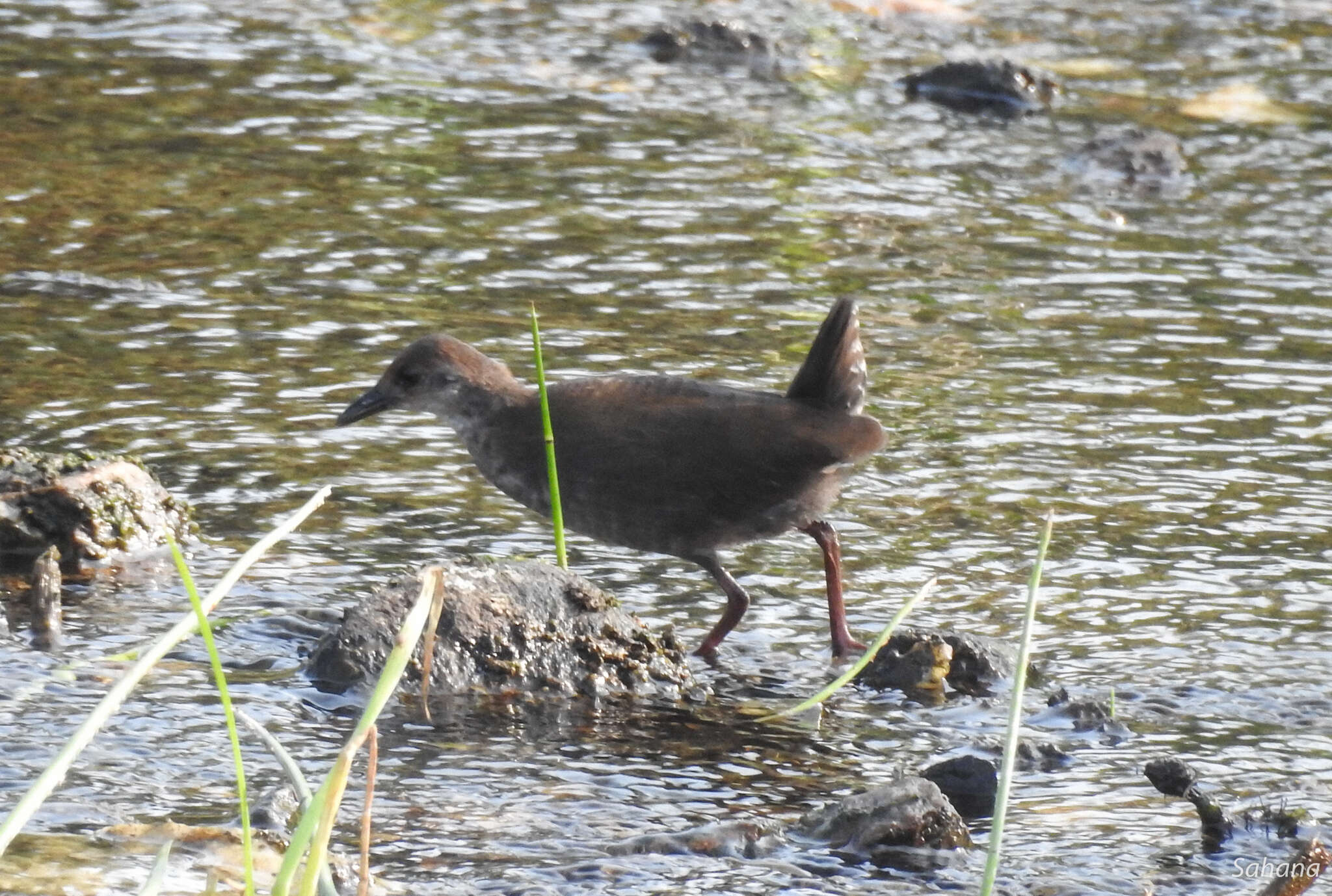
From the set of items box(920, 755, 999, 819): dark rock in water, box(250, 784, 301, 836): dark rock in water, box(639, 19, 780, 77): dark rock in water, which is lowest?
box(920, 755, 999, 819): dark rock in water

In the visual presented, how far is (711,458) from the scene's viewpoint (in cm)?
587

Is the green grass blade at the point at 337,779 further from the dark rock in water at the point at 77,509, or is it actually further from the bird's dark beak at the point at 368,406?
the bird's dark beak at the point at 368,406

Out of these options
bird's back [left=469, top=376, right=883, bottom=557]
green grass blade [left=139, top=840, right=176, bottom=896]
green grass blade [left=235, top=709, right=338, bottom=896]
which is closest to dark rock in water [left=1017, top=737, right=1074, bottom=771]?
bird's back [left=469, top=376, right=883, bottom=557]

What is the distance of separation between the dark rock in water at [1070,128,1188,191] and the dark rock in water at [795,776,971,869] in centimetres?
695

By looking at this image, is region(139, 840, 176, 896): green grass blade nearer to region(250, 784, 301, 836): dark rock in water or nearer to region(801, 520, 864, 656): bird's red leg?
region(250, 784, 301, 836): dark rock in water

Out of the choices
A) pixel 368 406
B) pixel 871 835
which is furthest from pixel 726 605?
pixel 871 835

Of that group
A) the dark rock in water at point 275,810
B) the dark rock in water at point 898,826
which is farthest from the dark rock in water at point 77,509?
the dark rock in water at point 898,826

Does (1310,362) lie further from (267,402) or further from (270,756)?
(270,756)

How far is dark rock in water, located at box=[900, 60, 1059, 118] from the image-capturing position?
12156 millimetres

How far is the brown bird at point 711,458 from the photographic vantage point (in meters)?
5.83

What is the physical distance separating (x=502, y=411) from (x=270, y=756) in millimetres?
1743

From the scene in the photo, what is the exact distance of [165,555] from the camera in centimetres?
626

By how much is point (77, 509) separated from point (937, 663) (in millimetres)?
2643

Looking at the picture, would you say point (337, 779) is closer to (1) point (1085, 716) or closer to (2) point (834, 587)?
(1) point (1085, 716)
